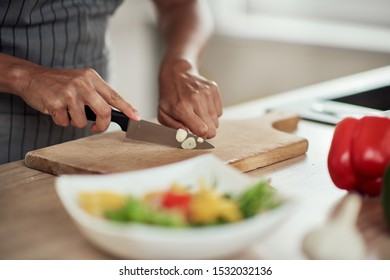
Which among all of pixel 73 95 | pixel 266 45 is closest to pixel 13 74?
pixel 73 95

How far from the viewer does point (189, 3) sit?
186cm

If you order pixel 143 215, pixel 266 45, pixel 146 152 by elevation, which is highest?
pixel 143 215

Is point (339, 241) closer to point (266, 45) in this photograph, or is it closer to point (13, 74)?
point (13, 74)

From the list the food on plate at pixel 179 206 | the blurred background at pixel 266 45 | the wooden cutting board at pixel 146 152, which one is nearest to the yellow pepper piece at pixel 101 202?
the food on plate at pixel 179 206

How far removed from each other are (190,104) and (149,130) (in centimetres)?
12

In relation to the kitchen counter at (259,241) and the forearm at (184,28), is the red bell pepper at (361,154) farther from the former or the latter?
the forearm at (184,28)

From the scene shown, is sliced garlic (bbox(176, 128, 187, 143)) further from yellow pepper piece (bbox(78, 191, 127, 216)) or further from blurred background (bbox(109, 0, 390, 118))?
blurred background (bbox(109, 0, 390, 118))

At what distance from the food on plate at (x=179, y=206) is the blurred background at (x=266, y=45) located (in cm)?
213

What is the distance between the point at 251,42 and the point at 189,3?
4.49ft

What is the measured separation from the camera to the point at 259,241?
785 millimetres

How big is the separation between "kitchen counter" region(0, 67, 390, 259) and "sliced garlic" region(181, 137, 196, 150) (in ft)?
0.41

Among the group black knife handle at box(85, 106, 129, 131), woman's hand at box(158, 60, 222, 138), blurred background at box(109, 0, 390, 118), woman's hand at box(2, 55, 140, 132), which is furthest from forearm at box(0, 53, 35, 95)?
blurred background at box(109, 0, 390, 118)
